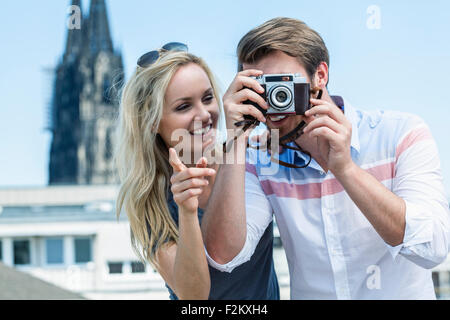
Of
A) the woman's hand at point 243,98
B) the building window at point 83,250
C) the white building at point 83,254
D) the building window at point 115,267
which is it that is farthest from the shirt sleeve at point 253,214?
the building window at point 83,250

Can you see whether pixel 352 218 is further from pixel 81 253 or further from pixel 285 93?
pixel 81 253

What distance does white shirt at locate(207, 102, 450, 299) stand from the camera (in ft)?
5.05

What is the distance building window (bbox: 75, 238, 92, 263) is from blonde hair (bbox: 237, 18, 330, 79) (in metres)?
26.4

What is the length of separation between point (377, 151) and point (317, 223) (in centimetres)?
24

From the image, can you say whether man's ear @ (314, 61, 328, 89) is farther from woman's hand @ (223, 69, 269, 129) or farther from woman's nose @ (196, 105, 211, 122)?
woman's nose @ (196, 105, 211, 122)

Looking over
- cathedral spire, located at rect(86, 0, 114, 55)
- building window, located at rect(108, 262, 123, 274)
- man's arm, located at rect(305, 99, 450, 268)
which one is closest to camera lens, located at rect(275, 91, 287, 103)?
man's arm, located at rect(305, 99, 450, 268)

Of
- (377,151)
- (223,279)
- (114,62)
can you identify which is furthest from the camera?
(114,62)

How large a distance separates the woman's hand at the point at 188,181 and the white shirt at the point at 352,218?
0.77ft

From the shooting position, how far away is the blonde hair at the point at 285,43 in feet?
5.37

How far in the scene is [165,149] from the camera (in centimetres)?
209

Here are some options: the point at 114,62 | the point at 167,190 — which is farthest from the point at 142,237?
the point at 114,62

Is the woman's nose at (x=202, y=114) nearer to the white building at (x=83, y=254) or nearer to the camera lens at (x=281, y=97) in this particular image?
the camera lens at (x=281, y=97)

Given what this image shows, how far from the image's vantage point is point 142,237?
75.4 inches
